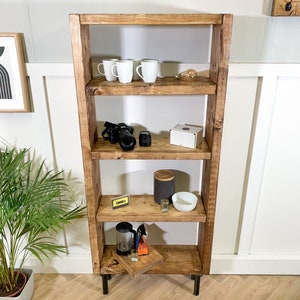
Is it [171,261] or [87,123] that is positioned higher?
[87,123]

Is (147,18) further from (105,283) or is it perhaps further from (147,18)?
(105,283)

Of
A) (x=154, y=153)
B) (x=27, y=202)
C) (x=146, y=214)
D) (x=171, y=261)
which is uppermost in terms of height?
(x=154, y=153)

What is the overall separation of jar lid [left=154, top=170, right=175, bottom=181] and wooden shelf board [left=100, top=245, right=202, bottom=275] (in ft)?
1.74

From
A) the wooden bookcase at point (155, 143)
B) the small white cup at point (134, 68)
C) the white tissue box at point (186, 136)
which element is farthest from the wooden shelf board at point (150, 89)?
the white tissue box at point (186, 136)

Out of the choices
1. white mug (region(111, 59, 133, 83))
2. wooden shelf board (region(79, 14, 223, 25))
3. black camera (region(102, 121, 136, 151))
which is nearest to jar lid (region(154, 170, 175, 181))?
black camera (region(102, 121, 136, 151))

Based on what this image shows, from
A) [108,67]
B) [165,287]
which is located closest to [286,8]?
[108,67]

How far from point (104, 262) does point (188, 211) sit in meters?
0.58

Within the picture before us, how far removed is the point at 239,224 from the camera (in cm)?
200

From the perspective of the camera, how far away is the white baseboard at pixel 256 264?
206 cm

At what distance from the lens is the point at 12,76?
1.62 metres

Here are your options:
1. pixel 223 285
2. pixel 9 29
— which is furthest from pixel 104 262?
pixel 9 29

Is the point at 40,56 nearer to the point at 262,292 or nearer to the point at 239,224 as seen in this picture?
the point at 239,224

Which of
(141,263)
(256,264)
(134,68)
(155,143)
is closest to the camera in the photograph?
(134,68)

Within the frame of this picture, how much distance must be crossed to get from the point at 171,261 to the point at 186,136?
794mm
